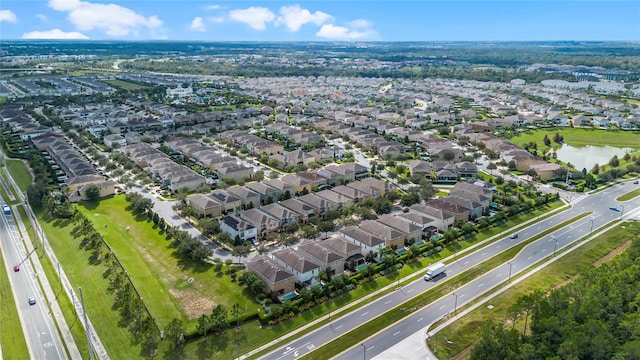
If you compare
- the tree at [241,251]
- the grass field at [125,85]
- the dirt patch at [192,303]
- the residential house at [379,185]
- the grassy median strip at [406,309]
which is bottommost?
the grassy median strip at [406,309]

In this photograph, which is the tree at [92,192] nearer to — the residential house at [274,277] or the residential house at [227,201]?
the residential house at [227,201]

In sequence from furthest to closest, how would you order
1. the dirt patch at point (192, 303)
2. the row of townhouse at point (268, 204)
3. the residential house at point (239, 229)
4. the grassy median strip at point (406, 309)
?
the row of townhouse at point (268, 204), the residential house at point (239, 229), the dirt patch at point (192, 303), the grassy median strip at point (406, 309)

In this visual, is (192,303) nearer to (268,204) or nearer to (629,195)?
(268,204)

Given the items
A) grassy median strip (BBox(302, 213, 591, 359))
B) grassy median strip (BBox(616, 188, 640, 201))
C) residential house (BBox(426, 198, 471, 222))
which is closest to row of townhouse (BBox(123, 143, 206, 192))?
residential house (BBox(426, 198, 471, 222))

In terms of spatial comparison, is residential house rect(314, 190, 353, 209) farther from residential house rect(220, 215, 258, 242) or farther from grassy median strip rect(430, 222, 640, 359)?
grassy median strip rect(430, 222, 640, 359)

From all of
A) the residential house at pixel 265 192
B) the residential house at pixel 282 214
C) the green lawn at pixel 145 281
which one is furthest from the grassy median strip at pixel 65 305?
the residential house at pixel 265 192

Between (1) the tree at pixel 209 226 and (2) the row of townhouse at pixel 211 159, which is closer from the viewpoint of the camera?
(1) the tree at pixel 209 226

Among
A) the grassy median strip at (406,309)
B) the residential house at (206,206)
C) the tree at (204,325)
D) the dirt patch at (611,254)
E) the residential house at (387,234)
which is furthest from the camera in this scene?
the residential house at (206,206)
